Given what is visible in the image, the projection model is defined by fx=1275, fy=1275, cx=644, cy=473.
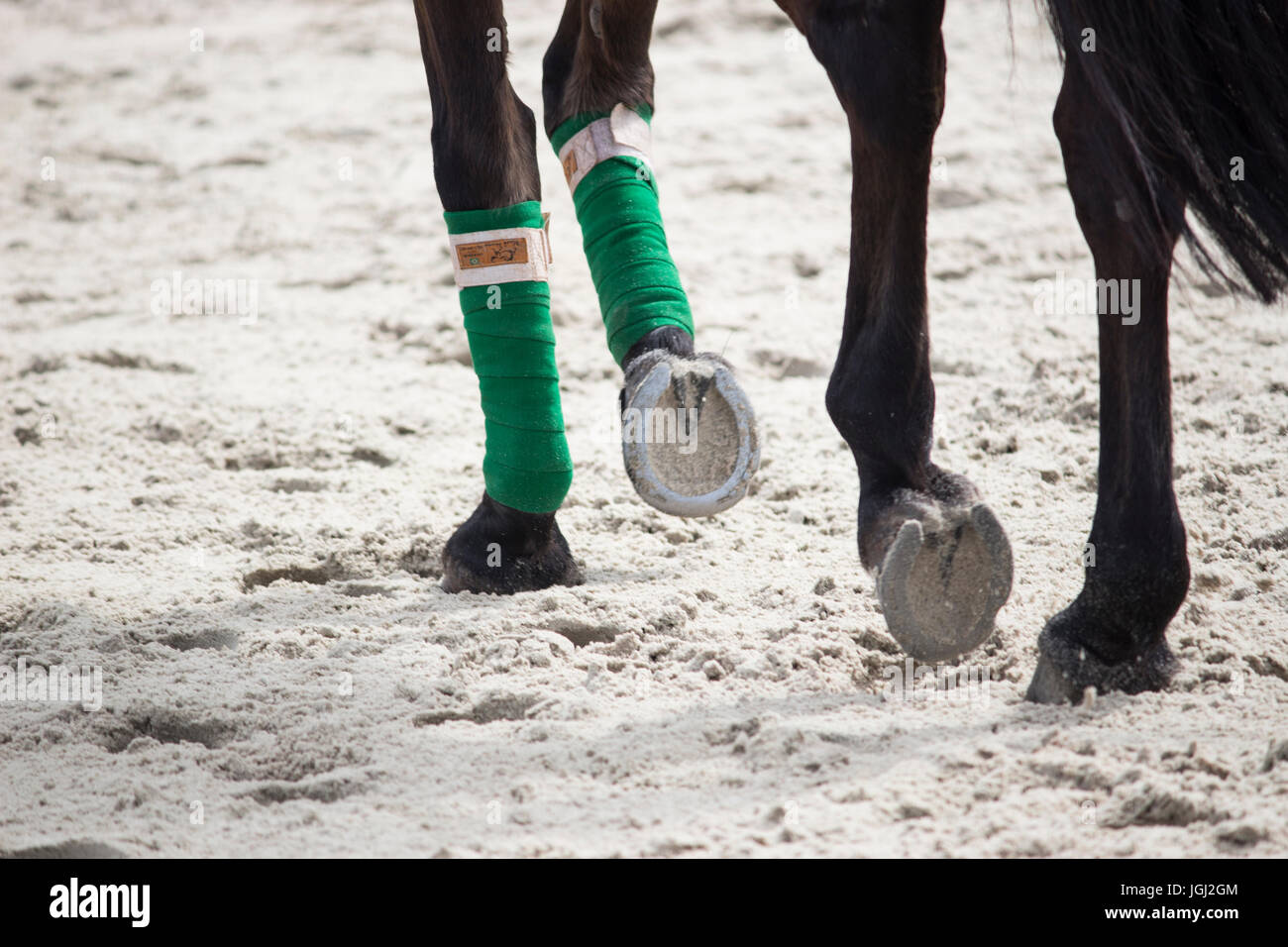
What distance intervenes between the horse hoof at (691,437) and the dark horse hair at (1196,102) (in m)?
0.61

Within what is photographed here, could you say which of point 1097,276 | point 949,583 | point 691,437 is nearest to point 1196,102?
point 1097,276

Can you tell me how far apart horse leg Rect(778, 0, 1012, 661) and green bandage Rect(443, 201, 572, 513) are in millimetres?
574

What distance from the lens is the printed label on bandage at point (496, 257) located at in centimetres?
217

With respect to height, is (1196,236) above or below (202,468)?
above

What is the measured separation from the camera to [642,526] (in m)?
2.47

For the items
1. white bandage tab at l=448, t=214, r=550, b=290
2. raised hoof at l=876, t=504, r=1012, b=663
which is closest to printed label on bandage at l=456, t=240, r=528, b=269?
white bandage tab at l=448, t=214, r=550, b=290

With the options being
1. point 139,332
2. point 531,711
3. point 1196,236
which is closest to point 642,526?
point 531,711

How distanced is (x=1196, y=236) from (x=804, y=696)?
2.61 feet

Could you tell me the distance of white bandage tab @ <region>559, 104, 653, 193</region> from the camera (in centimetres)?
224

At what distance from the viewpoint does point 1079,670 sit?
5.42 feet

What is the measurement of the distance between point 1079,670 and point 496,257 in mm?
1146
